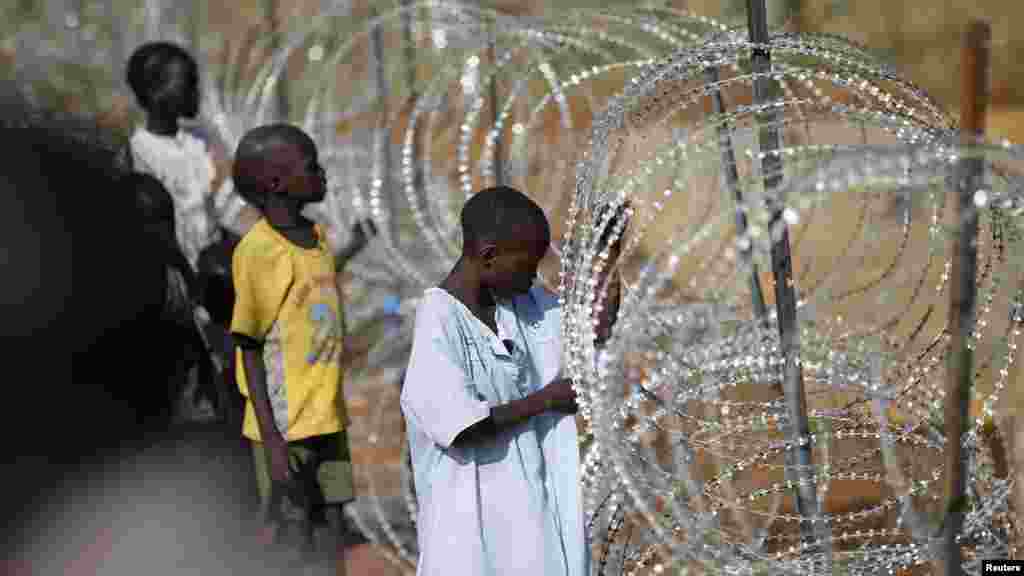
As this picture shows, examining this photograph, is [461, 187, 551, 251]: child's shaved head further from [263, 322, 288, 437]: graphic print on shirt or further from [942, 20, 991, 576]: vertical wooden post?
[263, 322, 288, 437]: graphic print on shirt

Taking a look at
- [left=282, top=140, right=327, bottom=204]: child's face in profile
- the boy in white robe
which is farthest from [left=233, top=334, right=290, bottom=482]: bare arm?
the boy in white robe

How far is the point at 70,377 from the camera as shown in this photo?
6.98 metres

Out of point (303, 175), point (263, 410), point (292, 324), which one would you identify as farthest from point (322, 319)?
point (303, 175)

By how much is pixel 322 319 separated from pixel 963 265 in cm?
285

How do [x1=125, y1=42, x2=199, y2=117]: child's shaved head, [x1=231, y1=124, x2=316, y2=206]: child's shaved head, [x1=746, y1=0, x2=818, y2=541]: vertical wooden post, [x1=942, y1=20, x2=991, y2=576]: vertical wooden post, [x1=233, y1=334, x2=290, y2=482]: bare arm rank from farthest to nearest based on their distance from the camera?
[x1=125, y1=42, x2=199, y2=117]: child's shaved head, [x1=231, y1=124, x2=316, y2=206]: child's shaved head, [x1=233, y1=334, x2=290, y2=482]: bare arm, [x1=746, y1=0, x2=818, y2=541]: vertical wooden post, [x1=942, y1=20, x2=991, y2=576]: vertical wooden post

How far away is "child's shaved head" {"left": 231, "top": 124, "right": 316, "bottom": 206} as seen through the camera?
5.35 m

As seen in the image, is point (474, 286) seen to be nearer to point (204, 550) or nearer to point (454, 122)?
point (204, 550)

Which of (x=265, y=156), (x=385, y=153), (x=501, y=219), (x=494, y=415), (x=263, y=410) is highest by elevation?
(x=265, y=156)

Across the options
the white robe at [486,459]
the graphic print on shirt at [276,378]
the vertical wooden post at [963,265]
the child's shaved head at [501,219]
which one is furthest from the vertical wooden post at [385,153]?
the vertical wooden post at [963,265]

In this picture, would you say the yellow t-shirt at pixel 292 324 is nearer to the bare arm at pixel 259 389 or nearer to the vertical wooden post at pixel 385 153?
the bare arm at pixel 259 389

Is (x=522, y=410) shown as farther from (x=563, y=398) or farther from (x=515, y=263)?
(x=515, y=263)

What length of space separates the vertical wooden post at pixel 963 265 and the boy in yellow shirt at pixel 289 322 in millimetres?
2632

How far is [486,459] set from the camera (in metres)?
4.05

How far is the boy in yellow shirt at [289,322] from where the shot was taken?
5297 mm
